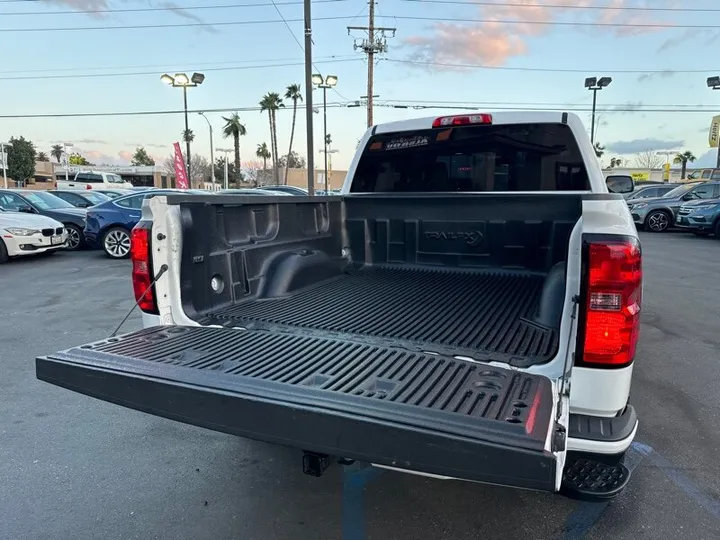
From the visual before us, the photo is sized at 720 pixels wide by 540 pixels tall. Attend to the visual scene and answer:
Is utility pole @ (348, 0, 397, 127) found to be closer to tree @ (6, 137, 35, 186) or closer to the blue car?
the blue car

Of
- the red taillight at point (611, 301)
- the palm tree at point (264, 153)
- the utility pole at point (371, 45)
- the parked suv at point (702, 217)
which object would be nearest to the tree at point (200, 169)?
the palm tree at point (264, 153)

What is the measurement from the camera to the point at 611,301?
6.45 feet

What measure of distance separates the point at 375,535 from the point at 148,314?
1.72 m

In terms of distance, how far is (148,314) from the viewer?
2.79 metres

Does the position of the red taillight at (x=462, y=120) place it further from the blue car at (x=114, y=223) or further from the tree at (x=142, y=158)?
the tree at (x=142, y=158)

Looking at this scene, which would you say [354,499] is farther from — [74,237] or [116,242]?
[74,237]

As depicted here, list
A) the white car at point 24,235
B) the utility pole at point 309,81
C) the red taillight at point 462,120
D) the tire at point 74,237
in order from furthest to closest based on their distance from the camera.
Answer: the tire at point 74,237
the utility pole at point 309,81
the white car at point 24,235
the red taillight at point 462,120

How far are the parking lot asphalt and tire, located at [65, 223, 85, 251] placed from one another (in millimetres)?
9936

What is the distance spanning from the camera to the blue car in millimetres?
11852

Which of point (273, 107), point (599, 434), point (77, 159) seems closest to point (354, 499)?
point (599, 434)

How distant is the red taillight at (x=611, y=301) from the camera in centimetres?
193

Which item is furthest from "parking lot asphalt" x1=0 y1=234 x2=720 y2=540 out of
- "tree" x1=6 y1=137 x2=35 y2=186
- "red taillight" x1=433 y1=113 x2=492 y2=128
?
"tree" x1=6 y1=137 x2=35 y2=186

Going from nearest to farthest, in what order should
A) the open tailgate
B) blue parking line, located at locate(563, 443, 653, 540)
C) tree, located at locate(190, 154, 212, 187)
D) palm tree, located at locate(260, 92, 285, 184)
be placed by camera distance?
1. the open tailgate
2. blue parking line, located at locate(563, 443, 653, 540)
3. palm tree, located at locate(260, 92, 285, 184)
4. tree, located at locate(190, 154, 212, 187)

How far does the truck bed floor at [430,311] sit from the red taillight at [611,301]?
0.25 meters
